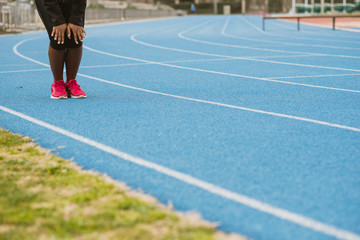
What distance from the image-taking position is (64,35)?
6.18 meters

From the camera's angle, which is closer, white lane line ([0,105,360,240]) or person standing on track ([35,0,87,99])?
white lane line ([0,105,360,240])

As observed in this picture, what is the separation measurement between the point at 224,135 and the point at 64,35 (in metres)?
2.60

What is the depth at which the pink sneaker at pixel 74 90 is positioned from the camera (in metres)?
6.46

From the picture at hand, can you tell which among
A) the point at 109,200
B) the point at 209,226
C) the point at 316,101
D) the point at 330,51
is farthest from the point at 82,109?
the point at 330,51

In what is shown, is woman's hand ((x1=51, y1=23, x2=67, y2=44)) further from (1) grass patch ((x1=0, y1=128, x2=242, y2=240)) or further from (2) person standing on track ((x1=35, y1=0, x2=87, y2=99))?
(1) grass patch ((x1=0, y1=128, x2=242, y2=240))

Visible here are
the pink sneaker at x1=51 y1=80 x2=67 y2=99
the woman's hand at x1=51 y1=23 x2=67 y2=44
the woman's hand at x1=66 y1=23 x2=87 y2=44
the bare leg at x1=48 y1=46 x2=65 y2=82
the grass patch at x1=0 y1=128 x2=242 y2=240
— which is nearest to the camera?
the grass patch at x1=0 y1=128 x2=242 y2=240

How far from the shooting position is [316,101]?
6.15 metres

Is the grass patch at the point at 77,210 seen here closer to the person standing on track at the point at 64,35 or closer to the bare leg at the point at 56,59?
the person standing on track at the point at 64,35

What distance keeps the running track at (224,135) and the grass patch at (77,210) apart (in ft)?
0.56

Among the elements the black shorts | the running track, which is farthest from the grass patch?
the black shorts

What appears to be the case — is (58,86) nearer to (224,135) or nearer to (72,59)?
(72,59)

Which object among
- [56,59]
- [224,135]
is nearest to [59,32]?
[56,59]

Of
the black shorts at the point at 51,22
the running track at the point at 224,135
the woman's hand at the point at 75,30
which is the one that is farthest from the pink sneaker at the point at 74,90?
the woman's hand at the point at 75,30

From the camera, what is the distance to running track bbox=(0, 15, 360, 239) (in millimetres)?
2846
